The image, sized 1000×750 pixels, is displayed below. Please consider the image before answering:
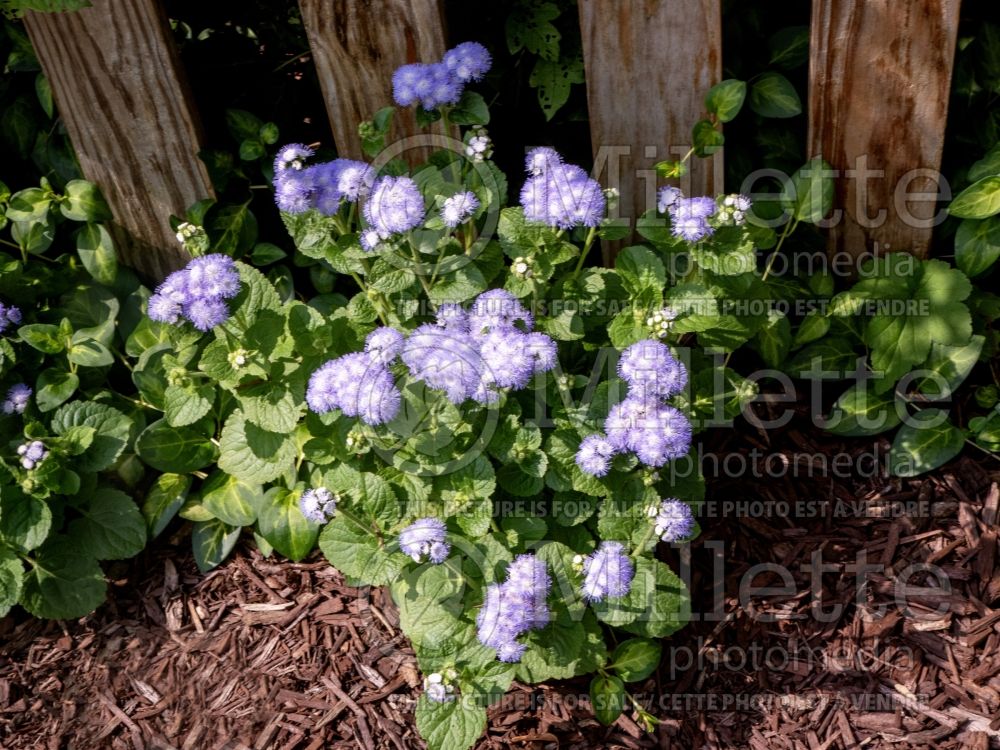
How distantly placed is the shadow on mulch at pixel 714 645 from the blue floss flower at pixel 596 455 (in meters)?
0.61

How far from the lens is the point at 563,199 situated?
7.72 ft

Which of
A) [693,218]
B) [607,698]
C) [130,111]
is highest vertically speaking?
[130,111]

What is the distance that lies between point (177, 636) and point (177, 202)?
128 cm

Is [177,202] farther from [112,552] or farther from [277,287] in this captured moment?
[112,552]

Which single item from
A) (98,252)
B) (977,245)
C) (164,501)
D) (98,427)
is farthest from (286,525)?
(977,245)

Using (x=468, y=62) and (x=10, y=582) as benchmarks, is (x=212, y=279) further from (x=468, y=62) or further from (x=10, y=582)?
(x=10, y=582)

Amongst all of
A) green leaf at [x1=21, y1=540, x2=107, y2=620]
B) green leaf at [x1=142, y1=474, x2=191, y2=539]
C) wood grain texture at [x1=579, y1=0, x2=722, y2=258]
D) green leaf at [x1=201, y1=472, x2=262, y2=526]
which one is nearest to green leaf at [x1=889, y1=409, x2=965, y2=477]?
wood grain texture at [x1=579, y1=0, x2=722, y2=258]

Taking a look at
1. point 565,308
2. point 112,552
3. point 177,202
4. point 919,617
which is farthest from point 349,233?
point 919,617

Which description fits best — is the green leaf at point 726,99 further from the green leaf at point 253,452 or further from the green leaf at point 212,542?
the green leaf at point 212,542

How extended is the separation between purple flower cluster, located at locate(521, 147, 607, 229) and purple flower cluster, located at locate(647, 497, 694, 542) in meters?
0.69

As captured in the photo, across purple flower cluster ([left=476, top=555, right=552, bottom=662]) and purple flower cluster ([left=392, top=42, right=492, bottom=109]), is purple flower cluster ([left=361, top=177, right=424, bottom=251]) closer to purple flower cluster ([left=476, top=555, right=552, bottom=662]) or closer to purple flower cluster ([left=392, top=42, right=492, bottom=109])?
purple flower cluster ([left=392, top=42, right=492, bottom=109])

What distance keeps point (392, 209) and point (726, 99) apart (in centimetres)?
93

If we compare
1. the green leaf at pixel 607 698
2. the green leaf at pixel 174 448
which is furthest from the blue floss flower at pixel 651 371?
the green leaf at pixel 174 448

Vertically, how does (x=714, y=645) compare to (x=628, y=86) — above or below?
below
